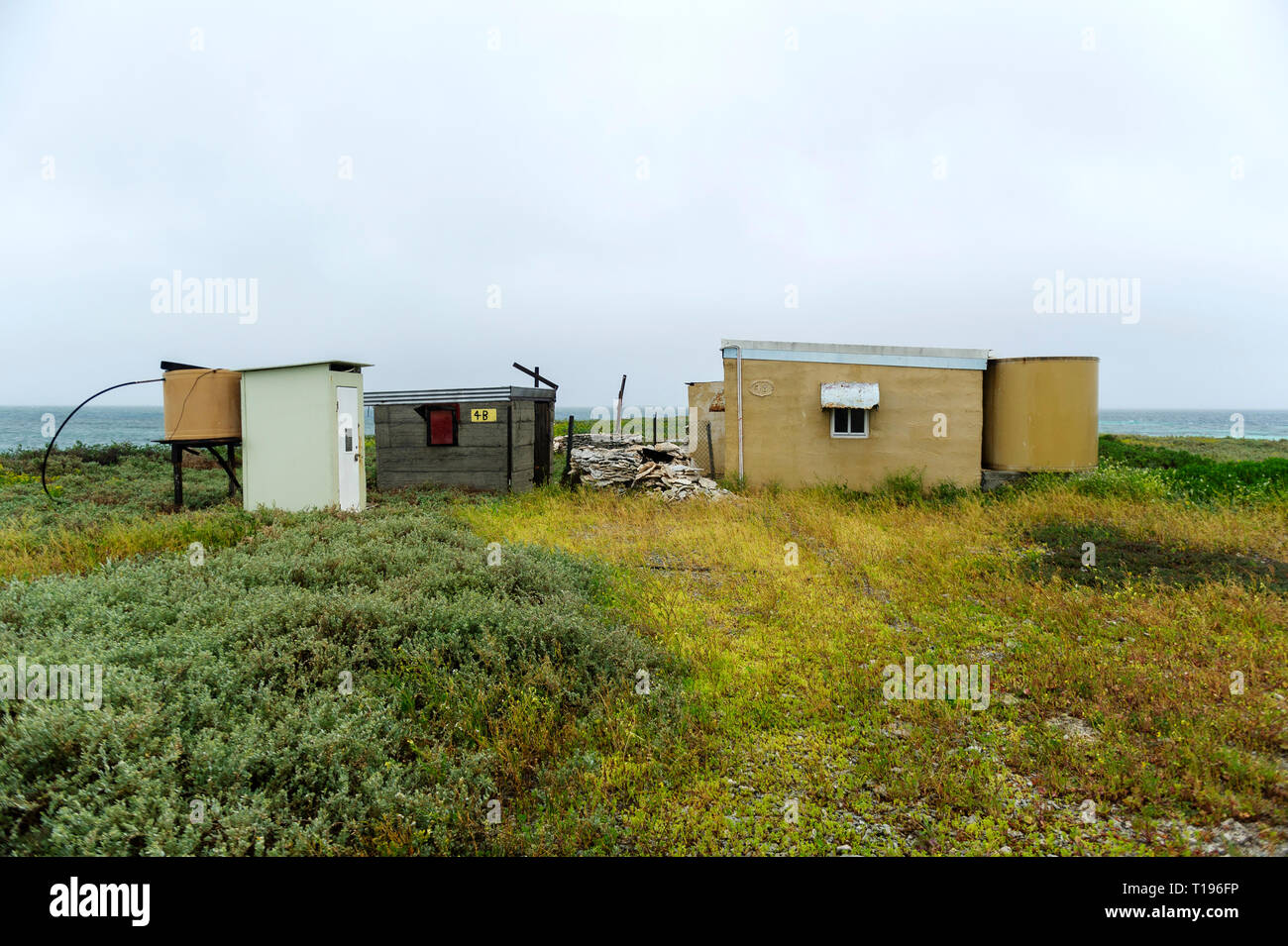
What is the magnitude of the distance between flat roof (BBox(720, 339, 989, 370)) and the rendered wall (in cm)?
14

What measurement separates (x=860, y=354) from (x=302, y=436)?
11.9 metres

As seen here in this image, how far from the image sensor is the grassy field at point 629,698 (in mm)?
3295

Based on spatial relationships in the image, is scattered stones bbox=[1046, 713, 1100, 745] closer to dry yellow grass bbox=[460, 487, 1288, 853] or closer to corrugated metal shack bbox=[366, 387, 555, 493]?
dry yellow grass bbox=[460, 487, 1288, 853]

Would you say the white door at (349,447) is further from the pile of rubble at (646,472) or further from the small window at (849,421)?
the small window at (849,421)

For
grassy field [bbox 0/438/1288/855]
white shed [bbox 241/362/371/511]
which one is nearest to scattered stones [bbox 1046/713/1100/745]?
grassy field [bbox 0/438/1288/855]

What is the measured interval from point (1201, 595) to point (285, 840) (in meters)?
8.53

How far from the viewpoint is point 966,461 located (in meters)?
14.7

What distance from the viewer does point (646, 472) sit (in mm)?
14961

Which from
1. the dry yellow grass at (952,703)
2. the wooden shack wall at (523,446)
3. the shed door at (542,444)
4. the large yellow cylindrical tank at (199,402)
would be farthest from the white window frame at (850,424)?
the large yellow cylindrical tank at (199,402)

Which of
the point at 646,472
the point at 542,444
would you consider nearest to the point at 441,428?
the point at 542,444

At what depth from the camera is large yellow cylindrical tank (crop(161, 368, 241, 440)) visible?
11414mm

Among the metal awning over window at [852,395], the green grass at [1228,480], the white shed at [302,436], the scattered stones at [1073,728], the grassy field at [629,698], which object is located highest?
the metal awning over window at [852,395]
